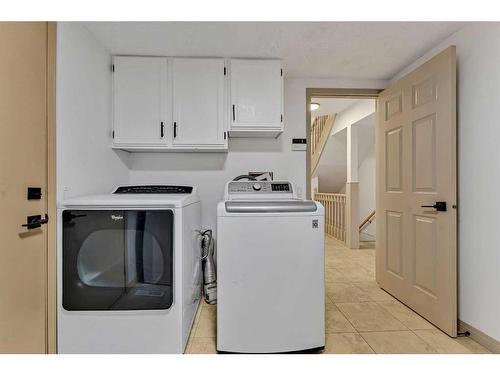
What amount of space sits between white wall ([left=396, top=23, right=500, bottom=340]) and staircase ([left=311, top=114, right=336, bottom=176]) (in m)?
2.99

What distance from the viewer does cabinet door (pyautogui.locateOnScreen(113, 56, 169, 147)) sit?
6.99 ft

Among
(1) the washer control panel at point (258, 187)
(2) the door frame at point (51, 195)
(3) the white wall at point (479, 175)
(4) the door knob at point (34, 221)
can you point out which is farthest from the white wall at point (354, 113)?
(4) the door knob at point (34, 221)

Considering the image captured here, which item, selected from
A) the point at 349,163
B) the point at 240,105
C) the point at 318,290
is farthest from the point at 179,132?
the point at 349,163

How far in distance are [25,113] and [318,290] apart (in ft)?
5.98

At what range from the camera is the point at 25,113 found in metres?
1.29

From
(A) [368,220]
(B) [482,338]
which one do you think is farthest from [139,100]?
(A) [368,220]

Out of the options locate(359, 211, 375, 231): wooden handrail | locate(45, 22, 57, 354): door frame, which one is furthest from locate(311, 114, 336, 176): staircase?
locate(45, 22, 57, 354): door frame

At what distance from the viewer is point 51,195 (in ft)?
4.74

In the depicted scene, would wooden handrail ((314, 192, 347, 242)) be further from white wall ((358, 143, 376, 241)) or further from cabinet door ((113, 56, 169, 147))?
cabinet door ((113, 56, 169, 147))

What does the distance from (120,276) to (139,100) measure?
4.59 feet

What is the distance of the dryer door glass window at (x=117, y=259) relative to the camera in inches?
58.2

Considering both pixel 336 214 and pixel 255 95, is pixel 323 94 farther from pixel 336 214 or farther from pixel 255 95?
pixel 336 214

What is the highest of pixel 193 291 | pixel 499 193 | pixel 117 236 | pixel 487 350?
pixel 499 193

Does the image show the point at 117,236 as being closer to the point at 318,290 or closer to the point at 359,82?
the point at 318,290
